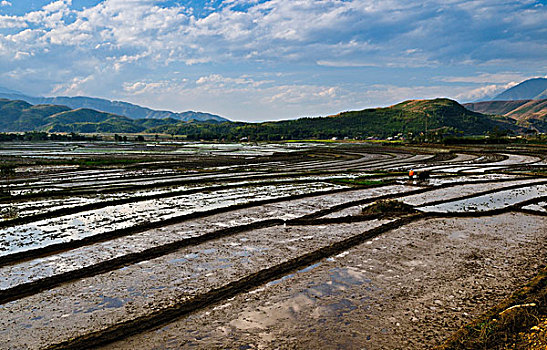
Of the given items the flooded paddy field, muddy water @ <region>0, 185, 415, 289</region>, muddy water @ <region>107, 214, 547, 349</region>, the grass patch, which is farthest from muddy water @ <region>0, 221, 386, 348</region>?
the grass patch

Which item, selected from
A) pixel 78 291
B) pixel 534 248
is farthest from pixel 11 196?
pixel 534 248

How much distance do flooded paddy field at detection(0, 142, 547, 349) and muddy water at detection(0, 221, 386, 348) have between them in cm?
5

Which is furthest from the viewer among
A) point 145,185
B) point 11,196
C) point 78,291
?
point 145,185

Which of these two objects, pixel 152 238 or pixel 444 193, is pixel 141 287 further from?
pixel 444 193

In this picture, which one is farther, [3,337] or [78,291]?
[78,291]

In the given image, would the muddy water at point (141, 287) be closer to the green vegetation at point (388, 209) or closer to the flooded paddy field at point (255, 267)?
the flooded paddy field at point (255, 267)

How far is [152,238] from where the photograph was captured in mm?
13484

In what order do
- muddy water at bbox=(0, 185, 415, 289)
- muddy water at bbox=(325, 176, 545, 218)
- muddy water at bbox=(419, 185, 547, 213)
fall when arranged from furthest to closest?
muddy water at bbox=(419, 185, 547, 213) → muddy water at bbox=(325, 176, 545, 218) → muddy water at bbox=(0, 185, 415, 289)

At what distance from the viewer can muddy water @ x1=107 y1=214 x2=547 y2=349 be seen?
267 inches

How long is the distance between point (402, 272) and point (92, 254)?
9.40m

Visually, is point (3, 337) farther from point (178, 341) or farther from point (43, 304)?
point (178, 341)

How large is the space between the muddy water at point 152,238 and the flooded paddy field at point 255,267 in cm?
6

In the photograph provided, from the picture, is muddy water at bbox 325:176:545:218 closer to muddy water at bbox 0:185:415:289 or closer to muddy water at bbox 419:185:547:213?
muddy water at bbox 419:185:547:213

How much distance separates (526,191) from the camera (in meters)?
24.0
